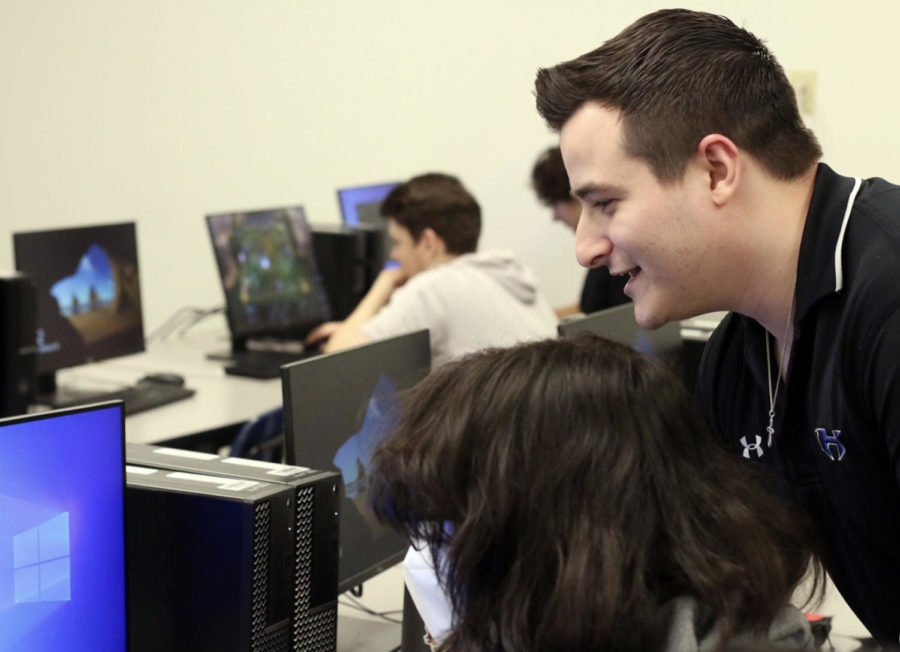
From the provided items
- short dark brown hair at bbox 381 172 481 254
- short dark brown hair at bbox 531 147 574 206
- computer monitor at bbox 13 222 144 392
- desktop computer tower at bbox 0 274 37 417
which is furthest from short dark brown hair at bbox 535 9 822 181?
short dark brown hair at bbox 531 147 574 206

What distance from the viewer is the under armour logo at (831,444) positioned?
125 centimetres

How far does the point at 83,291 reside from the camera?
3.37 metres

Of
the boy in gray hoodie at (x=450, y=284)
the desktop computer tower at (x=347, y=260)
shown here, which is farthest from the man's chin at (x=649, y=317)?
A: the desktop computer tower at (x=347, y=260)

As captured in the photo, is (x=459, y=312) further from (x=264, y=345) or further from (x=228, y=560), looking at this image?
(x=228, y=560)

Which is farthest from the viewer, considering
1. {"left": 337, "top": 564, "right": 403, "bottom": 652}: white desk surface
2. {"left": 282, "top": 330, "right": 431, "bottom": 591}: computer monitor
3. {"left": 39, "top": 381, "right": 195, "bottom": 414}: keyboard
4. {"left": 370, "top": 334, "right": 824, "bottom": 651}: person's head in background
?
{"left": 39, "top": 381, "right": 195, "bottom": 414}: keyboard

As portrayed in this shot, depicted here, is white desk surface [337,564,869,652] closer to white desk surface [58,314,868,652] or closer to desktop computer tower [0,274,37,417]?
white desk surface [58,314,868,652]

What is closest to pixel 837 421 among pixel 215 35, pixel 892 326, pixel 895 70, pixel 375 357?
pixel 892 326

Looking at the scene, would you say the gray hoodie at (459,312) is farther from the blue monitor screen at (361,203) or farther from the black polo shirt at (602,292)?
the blue monitor screen at (361,203)

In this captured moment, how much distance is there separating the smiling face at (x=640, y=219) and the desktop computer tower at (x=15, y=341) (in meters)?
1.32

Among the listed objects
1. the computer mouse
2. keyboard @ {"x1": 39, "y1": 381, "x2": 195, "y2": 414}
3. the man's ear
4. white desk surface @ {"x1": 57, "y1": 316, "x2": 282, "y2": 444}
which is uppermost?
the man's ear

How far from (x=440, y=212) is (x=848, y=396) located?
2.32m

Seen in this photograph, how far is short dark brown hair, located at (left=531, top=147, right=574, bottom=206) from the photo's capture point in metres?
3.85

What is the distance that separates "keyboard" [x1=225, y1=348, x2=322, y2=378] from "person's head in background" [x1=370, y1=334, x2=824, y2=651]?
265 cm

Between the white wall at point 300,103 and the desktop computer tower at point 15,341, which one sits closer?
the desktop computer tower at point 15,341
